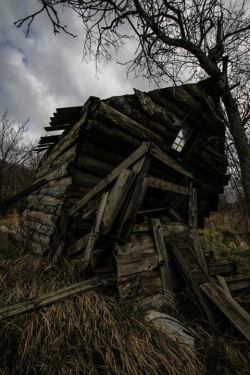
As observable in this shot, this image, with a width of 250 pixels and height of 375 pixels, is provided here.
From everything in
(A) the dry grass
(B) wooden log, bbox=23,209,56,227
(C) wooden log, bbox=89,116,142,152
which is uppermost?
(C) wooden log, bbox=89,116,142,152

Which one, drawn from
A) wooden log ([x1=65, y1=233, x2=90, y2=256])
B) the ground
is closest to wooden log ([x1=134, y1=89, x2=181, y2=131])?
wooden log ([x1=65, y1=233, x2=90, y2=256])

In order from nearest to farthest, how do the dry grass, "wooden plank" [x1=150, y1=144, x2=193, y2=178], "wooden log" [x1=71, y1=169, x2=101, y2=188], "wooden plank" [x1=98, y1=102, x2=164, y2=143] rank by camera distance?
the dry grass
"wooden plank" [x1=150, y1=144, x2=193, y2=178]
"wooden plank" [x1=98, y1=102, x2=164, y2=143]
"wooden log" [x1=71, y1=169, x2=101, y2=188]

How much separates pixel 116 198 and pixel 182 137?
10.3ft

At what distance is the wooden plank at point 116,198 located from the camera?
3518mm

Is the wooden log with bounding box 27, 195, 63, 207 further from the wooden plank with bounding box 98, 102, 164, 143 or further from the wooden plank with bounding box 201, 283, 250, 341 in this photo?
the wooden plank with bounding box 201, 283, 250, 341

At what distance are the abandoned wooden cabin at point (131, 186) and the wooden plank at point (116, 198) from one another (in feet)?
0.04

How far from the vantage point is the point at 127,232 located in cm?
364

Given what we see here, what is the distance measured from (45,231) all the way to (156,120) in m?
2.91

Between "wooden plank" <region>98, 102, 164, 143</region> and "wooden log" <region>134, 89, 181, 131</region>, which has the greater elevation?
"wooden log" <region>134, 89, 181, 131</region>

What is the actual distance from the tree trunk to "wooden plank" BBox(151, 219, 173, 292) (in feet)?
6.67

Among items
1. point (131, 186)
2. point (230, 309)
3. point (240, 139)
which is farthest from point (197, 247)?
point (240, 139)

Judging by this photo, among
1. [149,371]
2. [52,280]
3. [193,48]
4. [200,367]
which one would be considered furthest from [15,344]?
[193,48]

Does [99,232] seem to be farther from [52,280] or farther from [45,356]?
[45,356]

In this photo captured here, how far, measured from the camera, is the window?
605 cm
